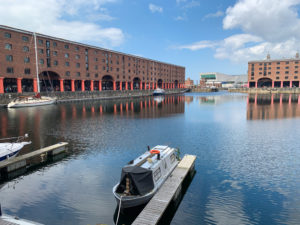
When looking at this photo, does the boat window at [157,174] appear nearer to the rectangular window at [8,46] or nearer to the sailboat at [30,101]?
the sailboat at [30,101]

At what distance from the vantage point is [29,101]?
70.4 meters

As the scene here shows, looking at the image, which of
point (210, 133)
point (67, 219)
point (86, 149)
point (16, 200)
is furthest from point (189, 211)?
point (210, 133)

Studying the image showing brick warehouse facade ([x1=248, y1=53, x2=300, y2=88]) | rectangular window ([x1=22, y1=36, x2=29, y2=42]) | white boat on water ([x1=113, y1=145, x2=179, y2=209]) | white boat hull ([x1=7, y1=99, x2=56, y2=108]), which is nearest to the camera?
white boat on water ([x1=113, y1=145, x2=179, y2=209])

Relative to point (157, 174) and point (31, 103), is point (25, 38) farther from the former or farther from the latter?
point (157, 174)

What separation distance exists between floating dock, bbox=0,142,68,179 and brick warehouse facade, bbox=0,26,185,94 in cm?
6142

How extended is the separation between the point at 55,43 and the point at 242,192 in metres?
89.6

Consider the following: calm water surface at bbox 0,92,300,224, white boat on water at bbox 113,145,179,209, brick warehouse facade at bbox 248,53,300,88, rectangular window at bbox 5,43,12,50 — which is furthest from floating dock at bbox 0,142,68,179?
brick warehouse facade at bbox 248,53,300,88

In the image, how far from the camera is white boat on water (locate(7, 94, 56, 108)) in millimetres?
66750

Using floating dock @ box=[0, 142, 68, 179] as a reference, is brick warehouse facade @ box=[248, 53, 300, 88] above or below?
above

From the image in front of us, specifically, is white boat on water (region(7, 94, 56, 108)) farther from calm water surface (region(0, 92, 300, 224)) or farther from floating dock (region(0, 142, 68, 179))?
floating dock (region(0, 142, 68, 179))

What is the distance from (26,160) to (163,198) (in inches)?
600

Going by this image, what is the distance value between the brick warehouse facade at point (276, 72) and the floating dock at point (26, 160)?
170078 mm

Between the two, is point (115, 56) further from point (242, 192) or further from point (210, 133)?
point (242, 192)

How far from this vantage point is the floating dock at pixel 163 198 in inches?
429
